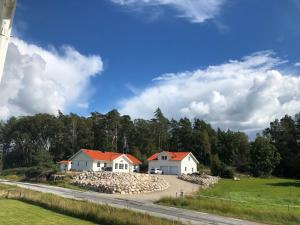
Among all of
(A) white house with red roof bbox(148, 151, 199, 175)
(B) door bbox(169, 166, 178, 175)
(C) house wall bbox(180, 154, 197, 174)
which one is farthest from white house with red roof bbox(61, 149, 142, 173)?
(C) house wall bbox(180, 154, 197, 174)

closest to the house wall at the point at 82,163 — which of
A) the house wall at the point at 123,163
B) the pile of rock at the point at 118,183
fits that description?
the house wall at the point at 123,163

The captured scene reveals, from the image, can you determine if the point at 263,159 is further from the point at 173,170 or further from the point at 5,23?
the point at 5,23

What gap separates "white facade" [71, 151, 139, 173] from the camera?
237 ft

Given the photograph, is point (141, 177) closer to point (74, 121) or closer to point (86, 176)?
point (86, 176)

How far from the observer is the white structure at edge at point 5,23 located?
4035mm

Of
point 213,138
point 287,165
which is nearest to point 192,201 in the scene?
point 287,165

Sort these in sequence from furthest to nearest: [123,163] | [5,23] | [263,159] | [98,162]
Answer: [263,159]
[123,163]
[98,162]
[5,23]

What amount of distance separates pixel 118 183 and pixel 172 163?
101 ft

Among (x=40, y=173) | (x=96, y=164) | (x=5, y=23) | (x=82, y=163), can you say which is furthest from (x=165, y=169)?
(x=5, y=23)

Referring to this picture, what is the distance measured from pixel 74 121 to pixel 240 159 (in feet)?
167

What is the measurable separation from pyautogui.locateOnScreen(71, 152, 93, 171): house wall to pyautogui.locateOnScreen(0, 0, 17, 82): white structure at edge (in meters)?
69.2

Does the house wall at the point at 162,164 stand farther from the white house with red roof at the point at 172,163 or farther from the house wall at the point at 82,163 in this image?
the house wall at the point at 82,163

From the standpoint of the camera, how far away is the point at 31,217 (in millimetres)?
21625

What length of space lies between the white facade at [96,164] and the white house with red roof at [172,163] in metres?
6.13
